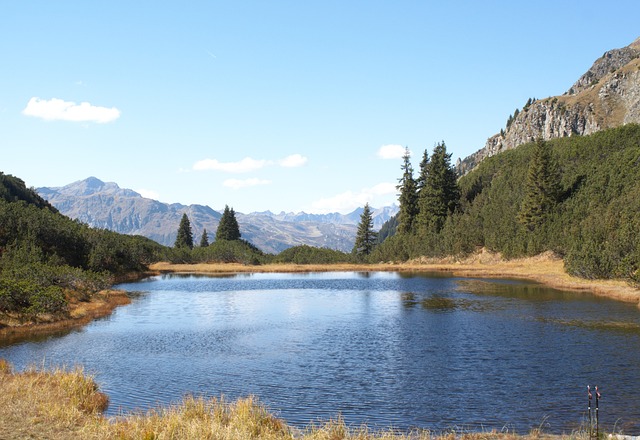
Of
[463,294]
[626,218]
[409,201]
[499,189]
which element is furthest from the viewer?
[409,201]

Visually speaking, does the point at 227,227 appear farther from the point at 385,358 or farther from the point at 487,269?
the point at 385,358

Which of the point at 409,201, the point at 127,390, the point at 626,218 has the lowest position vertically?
the point at 127,390

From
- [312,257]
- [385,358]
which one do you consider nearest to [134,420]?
[385,358]

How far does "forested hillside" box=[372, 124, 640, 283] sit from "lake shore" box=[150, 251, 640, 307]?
1.67 meters

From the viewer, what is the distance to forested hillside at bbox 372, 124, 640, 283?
2771 inches

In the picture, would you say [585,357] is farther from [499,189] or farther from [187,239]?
[187,239]

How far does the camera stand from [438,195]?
451ft

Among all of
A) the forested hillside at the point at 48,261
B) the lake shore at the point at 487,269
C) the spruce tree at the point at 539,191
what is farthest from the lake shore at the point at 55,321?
the spruce tree at the point at 539,191

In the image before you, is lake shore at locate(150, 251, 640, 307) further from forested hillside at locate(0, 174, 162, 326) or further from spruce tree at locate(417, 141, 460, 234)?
forested hillside at locate(0, 174, 162, 326)

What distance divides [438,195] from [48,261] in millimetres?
96837

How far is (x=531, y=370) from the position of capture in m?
27.9

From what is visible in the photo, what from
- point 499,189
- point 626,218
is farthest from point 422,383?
point 499,189

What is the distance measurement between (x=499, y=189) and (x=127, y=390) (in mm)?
118891

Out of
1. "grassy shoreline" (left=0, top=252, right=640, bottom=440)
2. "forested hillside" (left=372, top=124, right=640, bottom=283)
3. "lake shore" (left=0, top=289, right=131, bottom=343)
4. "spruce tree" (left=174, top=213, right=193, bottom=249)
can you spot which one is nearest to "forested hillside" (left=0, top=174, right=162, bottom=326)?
"lake shore" (left=0, top=289, right=131, bottom=343)
